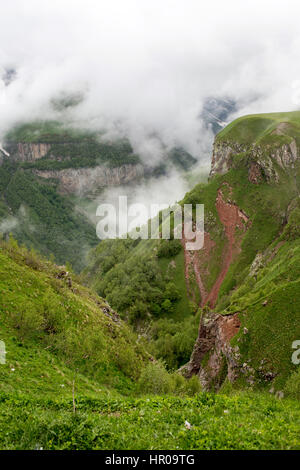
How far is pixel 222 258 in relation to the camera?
11512 cm

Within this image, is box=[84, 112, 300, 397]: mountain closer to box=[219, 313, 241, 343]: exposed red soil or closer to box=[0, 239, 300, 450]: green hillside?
box=[219, 313, 241, 343]: exposed red soil

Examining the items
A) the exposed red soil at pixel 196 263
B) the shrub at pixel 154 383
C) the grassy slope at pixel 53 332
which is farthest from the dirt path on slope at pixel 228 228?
the shrub at pixel 154 383

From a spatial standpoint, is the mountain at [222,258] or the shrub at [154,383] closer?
the shrub at [154,383]

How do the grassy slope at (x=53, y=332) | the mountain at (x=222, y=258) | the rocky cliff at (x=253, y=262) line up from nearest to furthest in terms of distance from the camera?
the grassy slope at (x=53, y=332) < the rocky cliff at (x=253, y=262) < the mountain at (x=222, y=258)

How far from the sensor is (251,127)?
15450cm

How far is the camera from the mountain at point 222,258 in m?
66.4

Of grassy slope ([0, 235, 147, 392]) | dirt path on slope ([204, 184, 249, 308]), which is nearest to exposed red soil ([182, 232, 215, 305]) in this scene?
dirt path on slope ([204, 184, 249, 308])

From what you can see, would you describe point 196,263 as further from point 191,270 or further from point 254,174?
point 254,174

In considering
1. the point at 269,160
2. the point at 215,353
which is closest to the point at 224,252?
the point at 269,160

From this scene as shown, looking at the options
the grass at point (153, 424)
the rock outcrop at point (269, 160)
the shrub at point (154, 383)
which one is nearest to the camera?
the grass at point (153, 424)

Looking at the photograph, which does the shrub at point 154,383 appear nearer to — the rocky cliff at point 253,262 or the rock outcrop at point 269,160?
the rocky cliff at point 253,262

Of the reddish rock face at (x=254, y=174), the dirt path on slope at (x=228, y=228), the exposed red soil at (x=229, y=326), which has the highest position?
the reddish rock face at (x=254, y=174)
